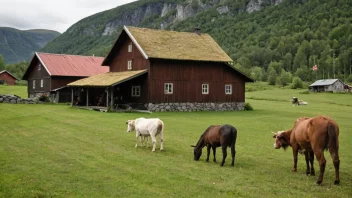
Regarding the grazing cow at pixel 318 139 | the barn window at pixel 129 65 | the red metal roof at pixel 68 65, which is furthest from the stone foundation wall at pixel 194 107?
the grazing cow at pixel 318 139

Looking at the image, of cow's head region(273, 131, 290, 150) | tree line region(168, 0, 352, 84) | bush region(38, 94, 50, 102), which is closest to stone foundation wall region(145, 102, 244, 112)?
bush region(38, 94, 50, 102)

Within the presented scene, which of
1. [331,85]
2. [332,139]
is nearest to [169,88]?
[332,139]

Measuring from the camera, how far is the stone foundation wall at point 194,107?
113ft

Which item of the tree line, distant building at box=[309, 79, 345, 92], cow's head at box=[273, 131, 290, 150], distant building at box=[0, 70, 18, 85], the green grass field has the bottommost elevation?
the green grass field

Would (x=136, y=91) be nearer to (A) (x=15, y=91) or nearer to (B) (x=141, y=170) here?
(B) (x=141, y=170)

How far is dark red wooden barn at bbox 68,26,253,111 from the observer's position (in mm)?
34188

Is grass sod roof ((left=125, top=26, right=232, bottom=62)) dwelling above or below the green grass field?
above

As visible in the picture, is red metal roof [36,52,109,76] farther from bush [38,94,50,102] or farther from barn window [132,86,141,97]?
barn window [132,86,141,97]

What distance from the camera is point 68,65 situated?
161 ft

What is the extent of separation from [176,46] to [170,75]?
12.0 ft

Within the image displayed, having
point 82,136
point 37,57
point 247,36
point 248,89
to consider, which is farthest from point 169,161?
point 247,36

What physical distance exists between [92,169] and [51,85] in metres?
38.3

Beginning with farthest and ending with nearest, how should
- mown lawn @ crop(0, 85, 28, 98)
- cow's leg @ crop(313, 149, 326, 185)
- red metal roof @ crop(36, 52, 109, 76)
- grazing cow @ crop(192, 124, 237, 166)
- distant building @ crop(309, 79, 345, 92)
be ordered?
distant building @ crop(309, 79, 345, 92)
mown lawn @ crop(0, 85, 28, 98)
red metal roof @ crop(36, 52, 109, 76)
grazing cow @ crop(192, 124, 237, 166)
cow's leg @ crop(313, 149, 326, 185)

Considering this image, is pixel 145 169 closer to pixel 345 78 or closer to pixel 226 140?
pixel 226 140
